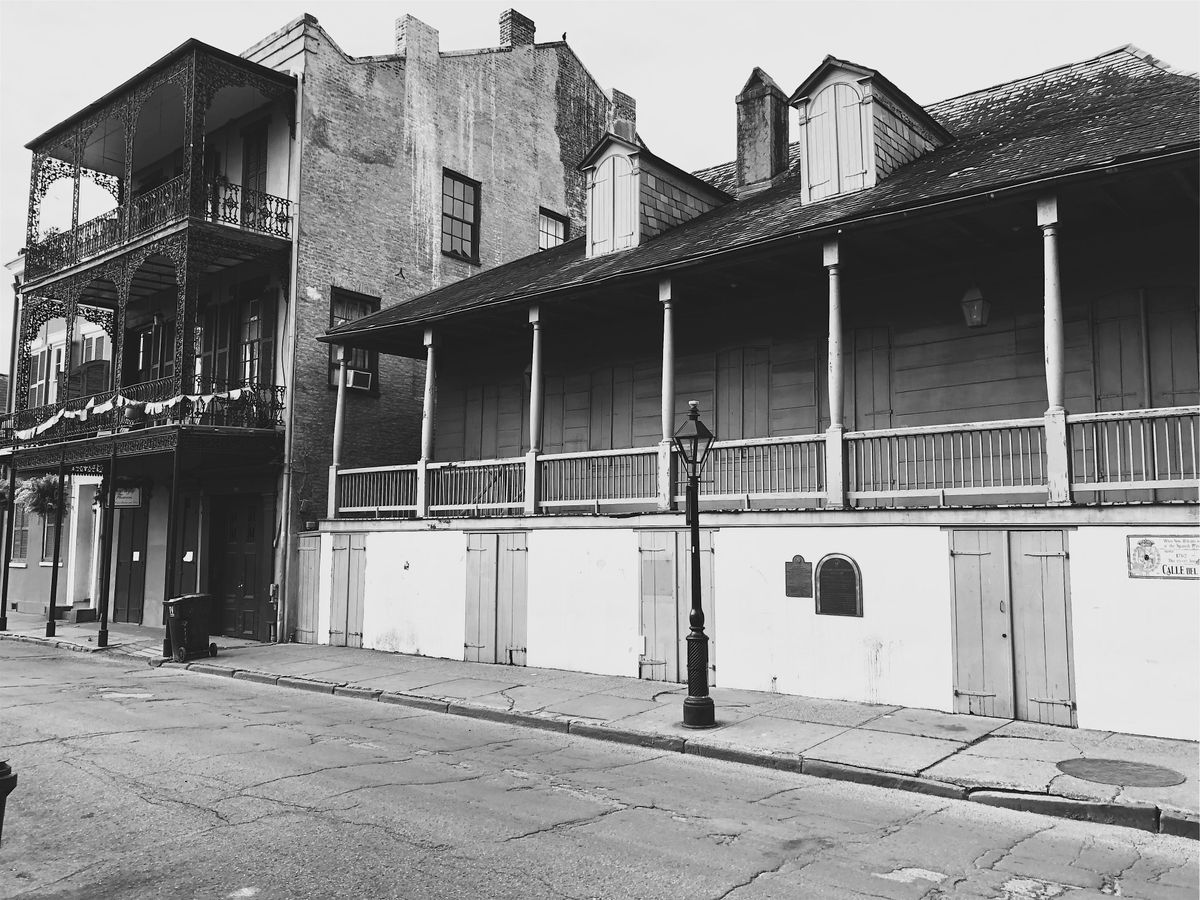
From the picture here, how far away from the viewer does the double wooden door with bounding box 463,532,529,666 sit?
597 inches

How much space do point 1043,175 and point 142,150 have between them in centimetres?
2131

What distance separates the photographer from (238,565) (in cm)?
1997

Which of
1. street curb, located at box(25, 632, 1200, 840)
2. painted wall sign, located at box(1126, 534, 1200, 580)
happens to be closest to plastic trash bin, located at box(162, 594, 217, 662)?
street curb, located at box(25, 632, 1200, 840)

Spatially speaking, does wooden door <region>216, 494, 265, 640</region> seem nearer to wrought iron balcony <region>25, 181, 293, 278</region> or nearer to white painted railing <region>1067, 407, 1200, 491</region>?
wrought iron balcony <region>25, 181, 293, 278</region>

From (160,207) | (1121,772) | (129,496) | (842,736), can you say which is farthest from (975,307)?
(129,496)

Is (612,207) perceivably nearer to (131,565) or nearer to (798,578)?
(798,578)

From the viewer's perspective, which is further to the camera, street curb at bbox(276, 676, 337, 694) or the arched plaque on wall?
street curb at bbox(276, 676, 337, 694)

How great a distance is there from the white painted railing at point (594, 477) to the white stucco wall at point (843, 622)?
249 centimetres

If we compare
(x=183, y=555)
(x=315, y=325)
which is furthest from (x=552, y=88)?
(x=183, y=555)

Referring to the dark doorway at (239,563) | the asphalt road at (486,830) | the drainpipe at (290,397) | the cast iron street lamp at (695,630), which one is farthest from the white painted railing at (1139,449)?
the dark doorway at (239,563)

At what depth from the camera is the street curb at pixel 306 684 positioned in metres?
13.4

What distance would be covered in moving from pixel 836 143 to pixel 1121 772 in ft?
32.4

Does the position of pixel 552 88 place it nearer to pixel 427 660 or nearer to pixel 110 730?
pixel 427 660

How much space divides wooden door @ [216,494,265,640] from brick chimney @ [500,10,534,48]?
1368 cm
